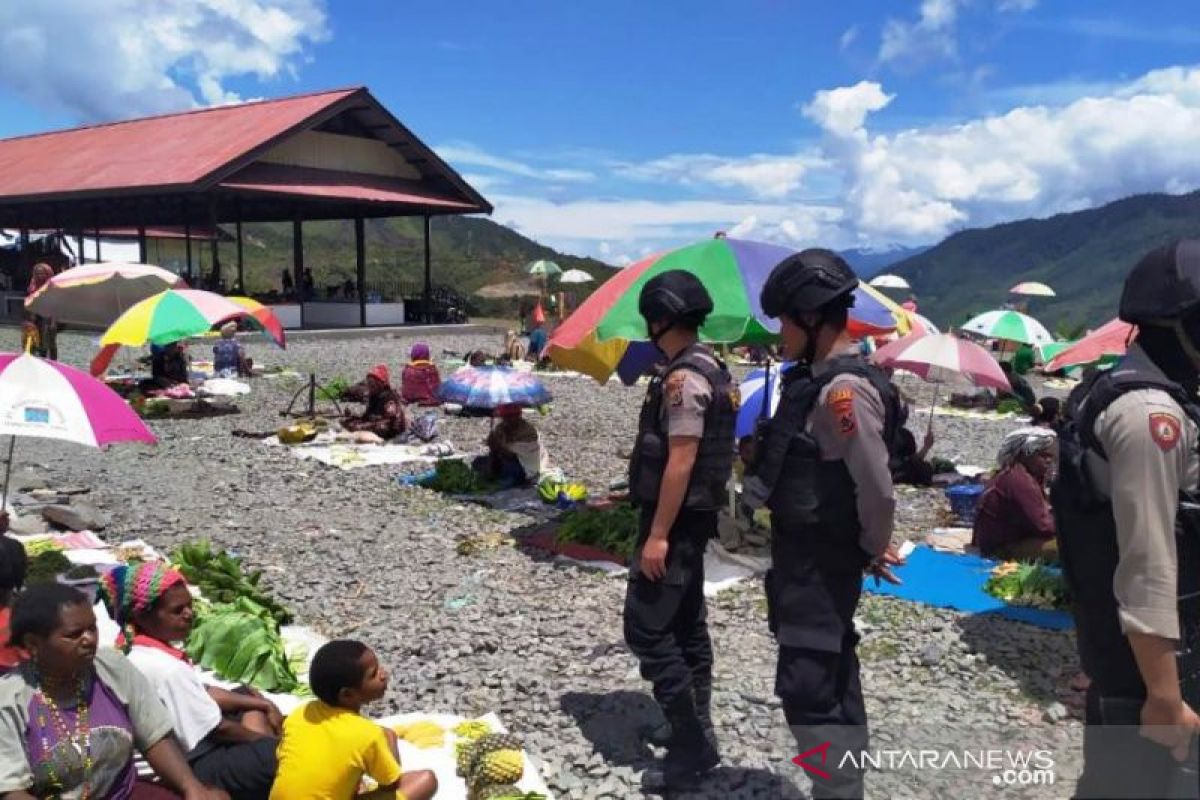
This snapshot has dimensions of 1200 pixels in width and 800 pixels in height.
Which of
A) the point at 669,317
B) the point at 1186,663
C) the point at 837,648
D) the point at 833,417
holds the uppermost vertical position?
the point at 669,317

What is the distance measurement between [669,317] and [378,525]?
184 inches

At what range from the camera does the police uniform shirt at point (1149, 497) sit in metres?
2.02

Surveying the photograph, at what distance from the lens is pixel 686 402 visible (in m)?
3.42

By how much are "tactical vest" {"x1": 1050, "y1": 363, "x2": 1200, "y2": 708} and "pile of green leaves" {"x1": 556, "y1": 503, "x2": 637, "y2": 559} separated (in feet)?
14.2

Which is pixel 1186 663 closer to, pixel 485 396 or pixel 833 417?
pixel 833 417

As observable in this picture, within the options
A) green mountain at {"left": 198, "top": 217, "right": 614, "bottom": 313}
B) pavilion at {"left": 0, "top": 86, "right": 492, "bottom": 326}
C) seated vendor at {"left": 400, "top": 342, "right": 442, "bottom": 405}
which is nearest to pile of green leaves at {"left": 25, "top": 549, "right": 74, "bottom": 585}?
seated vendor at {"left": 400, "top": 342, "right": 442, "bottom": 405}

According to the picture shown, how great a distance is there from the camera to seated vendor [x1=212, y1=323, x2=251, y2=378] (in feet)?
52.1

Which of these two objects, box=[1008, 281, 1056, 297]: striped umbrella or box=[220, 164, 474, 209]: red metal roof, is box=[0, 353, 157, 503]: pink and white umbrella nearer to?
box=[220, 164, 474, 209]: red metal roof

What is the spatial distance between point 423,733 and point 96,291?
12486mm

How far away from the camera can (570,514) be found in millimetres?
7133

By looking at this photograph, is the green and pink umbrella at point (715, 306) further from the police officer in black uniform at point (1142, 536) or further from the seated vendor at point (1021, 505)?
the police officer in black uniform at point (1142, 536)

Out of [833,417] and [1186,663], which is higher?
[833,417]

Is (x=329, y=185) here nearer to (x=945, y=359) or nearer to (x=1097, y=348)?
(x=945, y=359)

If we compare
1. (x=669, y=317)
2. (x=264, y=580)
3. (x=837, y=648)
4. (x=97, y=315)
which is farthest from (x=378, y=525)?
(x=97, y=315)
